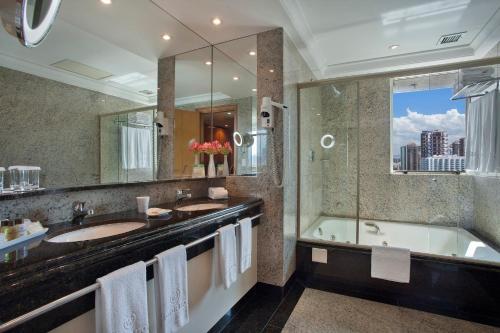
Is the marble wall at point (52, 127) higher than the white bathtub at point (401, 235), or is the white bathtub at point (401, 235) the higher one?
the marble wall at point (52, 127)

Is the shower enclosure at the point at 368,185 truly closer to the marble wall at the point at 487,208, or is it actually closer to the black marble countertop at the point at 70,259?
the marble wall at the point at 487,208

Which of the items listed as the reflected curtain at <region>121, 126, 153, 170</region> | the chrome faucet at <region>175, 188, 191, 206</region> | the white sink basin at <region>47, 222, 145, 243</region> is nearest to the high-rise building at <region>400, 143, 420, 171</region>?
the chrome faucet at <region>175, 188, 191, 206</region>

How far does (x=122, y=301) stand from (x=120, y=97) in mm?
1305

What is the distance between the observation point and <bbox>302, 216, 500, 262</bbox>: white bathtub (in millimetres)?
2611

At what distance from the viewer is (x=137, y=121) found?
1.87 m

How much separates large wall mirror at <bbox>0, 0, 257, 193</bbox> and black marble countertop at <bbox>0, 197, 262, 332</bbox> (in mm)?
434

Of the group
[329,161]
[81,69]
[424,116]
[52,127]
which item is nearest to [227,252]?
[52,127]

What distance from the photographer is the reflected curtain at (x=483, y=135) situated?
91.0 inches

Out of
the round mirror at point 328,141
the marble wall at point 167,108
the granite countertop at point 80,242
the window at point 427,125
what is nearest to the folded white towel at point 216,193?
the marble wall at point 167,108

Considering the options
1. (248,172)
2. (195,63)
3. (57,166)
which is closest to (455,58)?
(248,172)

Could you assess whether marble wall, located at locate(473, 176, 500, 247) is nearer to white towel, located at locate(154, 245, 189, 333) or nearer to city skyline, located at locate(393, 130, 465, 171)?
city skyline, located at locate(393, 130, 465, 171)

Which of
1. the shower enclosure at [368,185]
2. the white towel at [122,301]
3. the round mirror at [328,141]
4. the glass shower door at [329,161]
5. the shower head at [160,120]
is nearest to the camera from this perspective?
the white towel at [122,301]

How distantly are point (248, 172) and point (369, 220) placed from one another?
6.40 ft

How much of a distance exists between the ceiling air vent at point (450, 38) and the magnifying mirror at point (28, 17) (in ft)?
11.1
